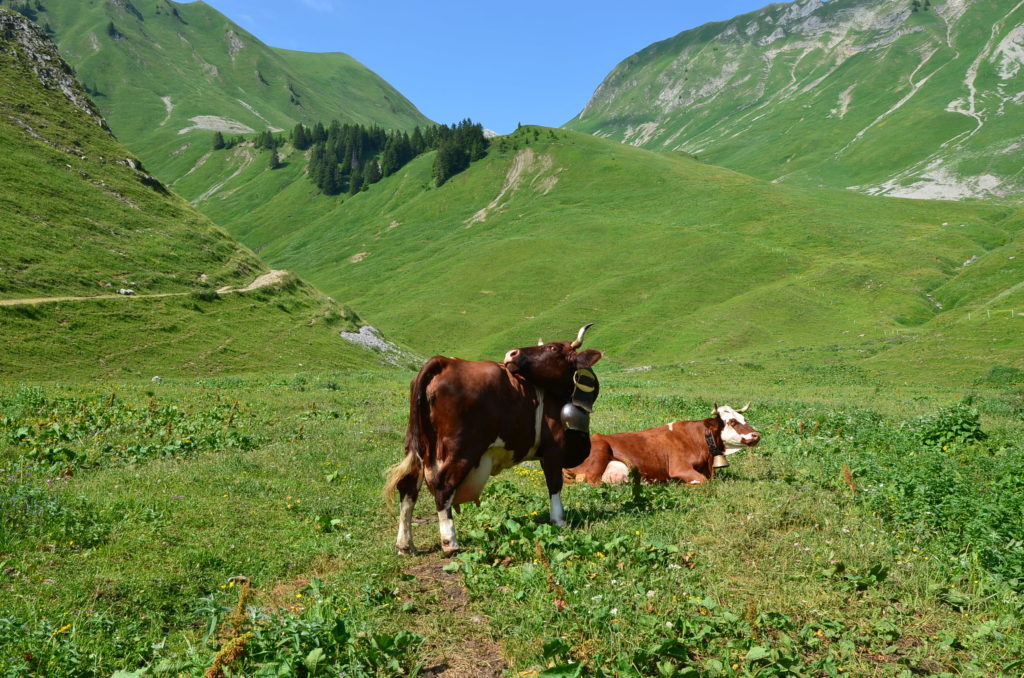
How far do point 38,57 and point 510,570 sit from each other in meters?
91.6

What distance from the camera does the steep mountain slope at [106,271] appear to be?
38.4m

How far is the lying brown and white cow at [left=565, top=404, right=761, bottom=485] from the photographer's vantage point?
12.4 metres

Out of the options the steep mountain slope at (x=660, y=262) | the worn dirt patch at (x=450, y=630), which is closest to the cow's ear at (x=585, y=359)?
the worn dirt patch at (x=450, y=630)

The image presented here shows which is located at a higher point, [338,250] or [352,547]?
[338,250]

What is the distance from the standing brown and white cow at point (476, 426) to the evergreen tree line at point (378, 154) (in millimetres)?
148323

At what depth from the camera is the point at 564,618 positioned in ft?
19.8

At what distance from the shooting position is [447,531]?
26.7 ft

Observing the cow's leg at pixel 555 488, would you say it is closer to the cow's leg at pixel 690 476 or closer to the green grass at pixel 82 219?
the cow's leg at pixel 690 476

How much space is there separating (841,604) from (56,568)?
28.6 ft

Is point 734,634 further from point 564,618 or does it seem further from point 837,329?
point 837,329

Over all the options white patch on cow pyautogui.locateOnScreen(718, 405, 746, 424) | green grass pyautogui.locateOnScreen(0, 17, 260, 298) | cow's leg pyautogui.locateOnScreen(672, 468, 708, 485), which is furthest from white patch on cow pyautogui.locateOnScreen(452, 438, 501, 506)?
green grass pyautogui.locateOnScreen(0, 17, 260, 298)

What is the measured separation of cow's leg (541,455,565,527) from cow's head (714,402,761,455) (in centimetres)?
517

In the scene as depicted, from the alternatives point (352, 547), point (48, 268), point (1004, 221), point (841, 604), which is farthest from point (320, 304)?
point (1004, 221)

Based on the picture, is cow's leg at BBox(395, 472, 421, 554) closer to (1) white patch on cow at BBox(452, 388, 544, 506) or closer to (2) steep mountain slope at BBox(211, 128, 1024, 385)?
(1) white patch on cow at BBox(452, 388, 544, 506)
